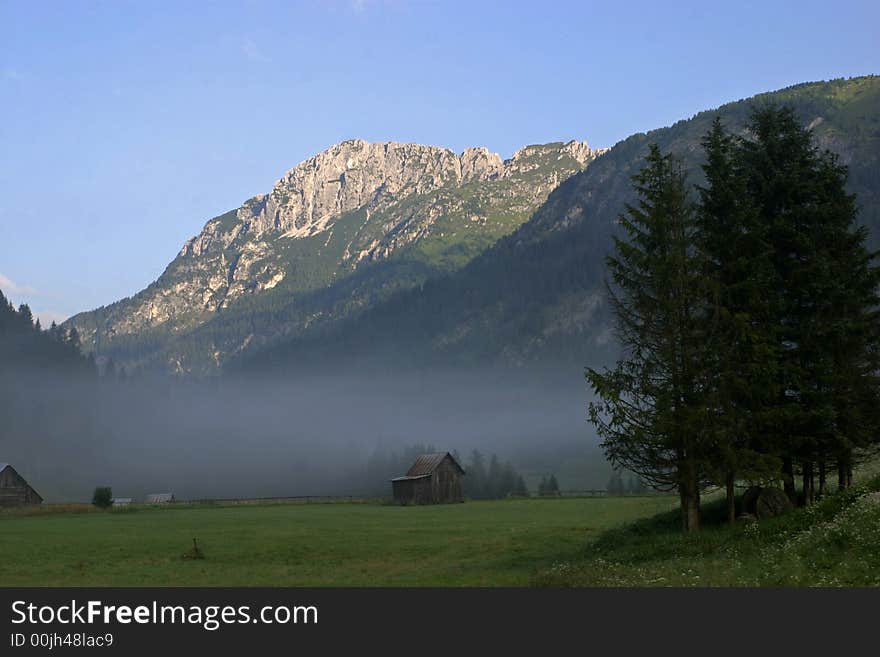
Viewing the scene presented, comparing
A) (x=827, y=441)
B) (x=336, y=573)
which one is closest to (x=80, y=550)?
(x=336, y=573)

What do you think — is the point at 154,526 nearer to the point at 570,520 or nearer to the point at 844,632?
the point at 570,520

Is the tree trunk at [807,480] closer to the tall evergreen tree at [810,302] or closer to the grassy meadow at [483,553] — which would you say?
the tall evergreen tree at [810,302]

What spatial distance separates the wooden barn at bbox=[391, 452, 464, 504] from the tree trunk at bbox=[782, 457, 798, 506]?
8628cm

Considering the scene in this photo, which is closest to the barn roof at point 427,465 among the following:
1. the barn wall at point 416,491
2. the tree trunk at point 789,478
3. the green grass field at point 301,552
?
the barn wall at point 416,491

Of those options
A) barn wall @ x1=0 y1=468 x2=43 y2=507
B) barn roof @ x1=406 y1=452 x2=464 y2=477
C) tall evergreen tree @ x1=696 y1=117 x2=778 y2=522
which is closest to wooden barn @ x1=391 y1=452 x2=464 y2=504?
barn roof @ x1=406 y1=452 x2=464 y2=477

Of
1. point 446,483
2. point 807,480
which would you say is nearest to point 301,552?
point 807,480

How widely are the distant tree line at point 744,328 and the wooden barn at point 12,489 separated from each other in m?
100

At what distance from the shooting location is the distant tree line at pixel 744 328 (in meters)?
35.8

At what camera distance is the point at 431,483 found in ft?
412

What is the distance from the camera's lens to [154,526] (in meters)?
74.4

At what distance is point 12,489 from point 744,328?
351 ft

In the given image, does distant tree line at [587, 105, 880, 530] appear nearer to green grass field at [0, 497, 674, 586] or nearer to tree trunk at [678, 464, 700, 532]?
tree trunk at [678, 464, 700, 532]

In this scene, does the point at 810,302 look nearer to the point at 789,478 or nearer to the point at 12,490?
the point at 789,478

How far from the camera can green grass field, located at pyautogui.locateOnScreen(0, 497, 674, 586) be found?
37.8m
